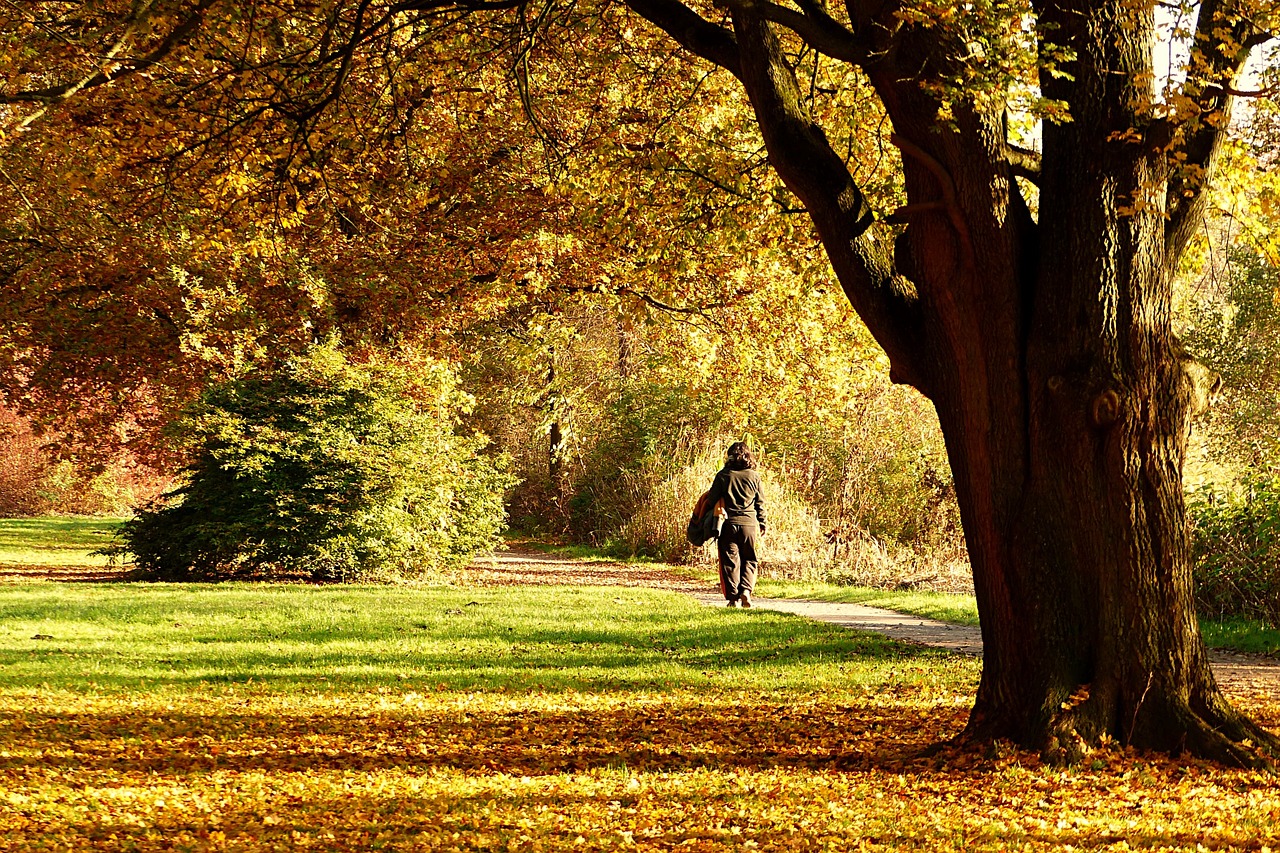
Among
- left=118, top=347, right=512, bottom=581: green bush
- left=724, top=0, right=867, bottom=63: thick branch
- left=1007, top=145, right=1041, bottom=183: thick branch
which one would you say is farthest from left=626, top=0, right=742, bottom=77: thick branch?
left=118, top=347, right=512, bottom=581: green bush

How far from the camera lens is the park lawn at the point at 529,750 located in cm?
507

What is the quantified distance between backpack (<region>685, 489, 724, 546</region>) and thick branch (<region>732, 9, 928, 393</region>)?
7194 mm

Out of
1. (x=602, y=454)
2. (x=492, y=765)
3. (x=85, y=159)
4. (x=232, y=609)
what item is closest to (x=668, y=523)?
(x=602, y=454)

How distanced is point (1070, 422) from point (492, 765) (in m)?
3.71

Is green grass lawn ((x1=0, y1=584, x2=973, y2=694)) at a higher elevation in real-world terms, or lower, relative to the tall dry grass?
lower

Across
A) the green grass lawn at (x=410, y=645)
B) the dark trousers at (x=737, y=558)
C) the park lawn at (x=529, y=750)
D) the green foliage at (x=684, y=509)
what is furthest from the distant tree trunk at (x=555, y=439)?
the park lawn at (x=529, y=750)

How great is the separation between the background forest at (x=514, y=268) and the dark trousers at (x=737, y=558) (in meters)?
3.06

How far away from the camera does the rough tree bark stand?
19.5 ft

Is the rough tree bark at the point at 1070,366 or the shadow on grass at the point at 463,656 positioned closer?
the rough tree bark at the point at 1070,366

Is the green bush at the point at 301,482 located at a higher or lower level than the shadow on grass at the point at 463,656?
higher

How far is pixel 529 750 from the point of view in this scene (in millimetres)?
6738

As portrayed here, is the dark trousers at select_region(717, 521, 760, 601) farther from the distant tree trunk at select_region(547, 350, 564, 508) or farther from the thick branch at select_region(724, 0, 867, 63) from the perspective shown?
the distant tree trunk at select_region(547, 350, 564, 508)

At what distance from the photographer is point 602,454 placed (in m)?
26.3

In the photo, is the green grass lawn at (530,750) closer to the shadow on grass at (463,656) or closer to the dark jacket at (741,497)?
the shadow on grass at (463,656)
